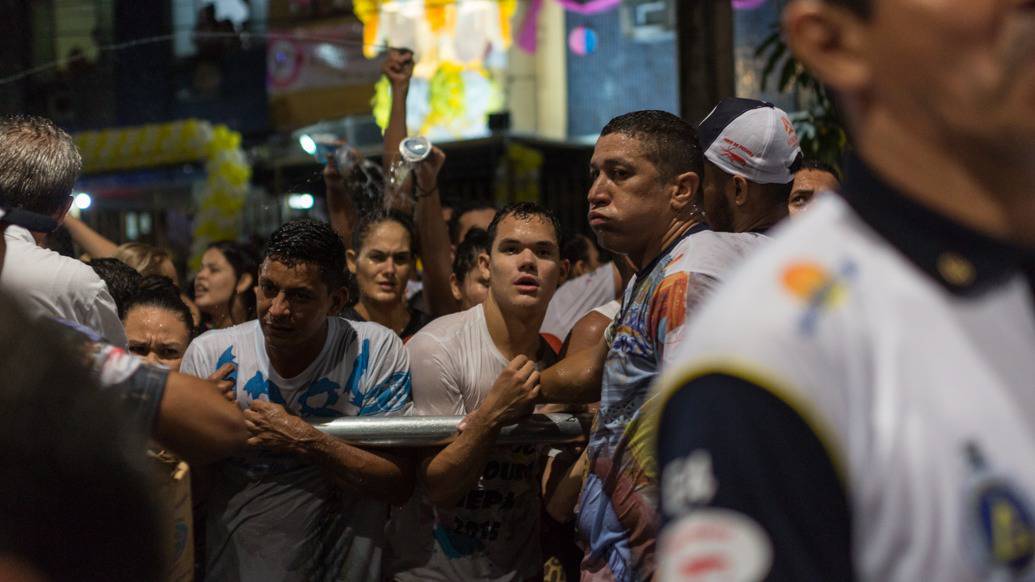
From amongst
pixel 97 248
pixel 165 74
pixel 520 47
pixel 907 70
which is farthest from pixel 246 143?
pixel 907 70

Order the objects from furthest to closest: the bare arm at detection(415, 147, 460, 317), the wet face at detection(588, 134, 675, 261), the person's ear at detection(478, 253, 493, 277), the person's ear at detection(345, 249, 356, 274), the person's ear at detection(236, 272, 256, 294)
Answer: the person's ear at detection(236, 272, 256, 294)
the person's ear at detection(345, 249, 356, 274)
the bare arm at detection(415, 147, 460, 317)
the person's ear at detection(478, 253, 493, 277)
the wet face at detection(588, 134, 675, 261)

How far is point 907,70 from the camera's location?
1266 millimetres

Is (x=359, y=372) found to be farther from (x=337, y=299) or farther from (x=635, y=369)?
(x=635, y=369)

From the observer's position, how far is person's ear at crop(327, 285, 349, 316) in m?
4.35

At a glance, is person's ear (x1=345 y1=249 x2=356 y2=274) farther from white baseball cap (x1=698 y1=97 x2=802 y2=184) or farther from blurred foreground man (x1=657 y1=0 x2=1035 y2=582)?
blurred foreground man (x1=657 y1=0 x2=1035 y2=582)

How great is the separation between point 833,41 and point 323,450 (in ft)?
8.88

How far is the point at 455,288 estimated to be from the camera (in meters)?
5.74

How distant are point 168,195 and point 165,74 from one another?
1.73 meters

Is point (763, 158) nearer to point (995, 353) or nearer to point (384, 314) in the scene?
point (384, 314)

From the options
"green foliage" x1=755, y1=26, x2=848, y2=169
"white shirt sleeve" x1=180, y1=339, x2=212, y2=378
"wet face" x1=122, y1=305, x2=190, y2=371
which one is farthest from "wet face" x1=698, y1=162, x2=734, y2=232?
"green foliage" x1=755, y1=26, x2=848, y2=169

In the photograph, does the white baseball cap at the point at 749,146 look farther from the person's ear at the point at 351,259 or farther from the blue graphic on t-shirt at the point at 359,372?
the person's ear at the point at 351,259

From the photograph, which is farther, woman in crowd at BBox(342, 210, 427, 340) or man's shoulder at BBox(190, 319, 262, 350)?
woman in crowd at BBox(342, 210, 427, 340)

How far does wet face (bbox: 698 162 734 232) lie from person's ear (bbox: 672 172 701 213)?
26 centimetres

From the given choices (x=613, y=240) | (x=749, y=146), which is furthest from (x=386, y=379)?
(x=749, y=146)
